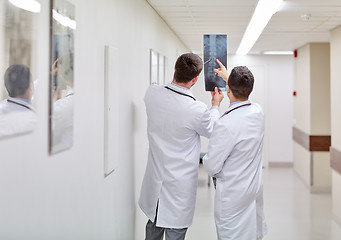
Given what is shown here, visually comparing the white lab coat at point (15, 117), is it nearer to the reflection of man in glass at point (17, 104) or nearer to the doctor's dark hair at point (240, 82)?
the reflection of man in glass at point (17, 104)

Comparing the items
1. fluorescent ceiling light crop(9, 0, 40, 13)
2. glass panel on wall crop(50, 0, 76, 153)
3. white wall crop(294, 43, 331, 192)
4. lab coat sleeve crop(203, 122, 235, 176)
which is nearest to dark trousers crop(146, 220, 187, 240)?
lab coat sleeve crop(203, 122, 235, 176)

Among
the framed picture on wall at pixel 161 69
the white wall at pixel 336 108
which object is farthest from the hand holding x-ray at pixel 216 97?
the white wall at pixel 336 108

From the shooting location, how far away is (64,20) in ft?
6.46

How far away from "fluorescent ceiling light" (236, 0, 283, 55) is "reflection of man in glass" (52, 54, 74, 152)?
9.05 feet

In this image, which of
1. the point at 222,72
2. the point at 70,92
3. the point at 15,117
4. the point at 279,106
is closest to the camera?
the point at 15,117

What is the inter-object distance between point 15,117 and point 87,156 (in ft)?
3.03

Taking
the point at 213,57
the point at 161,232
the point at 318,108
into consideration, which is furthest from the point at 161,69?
the point at 318,108

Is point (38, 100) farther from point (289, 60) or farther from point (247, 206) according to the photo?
point (289, 60)

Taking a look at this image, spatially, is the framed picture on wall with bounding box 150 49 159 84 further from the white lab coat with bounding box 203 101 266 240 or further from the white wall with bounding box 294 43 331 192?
the white wall with bounding box 294 43 331 192

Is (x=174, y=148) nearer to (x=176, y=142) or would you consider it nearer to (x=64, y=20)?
(x=176, y=142)

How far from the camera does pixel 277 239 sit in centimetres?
487

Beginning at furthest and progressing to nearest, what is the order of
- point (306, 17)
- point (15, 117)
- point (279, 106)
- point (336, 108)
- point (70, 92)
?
1. point (279, 106)
2. point (336, 108)
3. point (306, 17)
4. point (70, 92)
5. point (15, 117)

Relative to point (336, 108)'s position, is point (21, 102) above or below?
below

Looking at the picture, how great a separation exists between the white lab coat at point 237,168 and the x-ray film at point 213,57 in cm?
46
